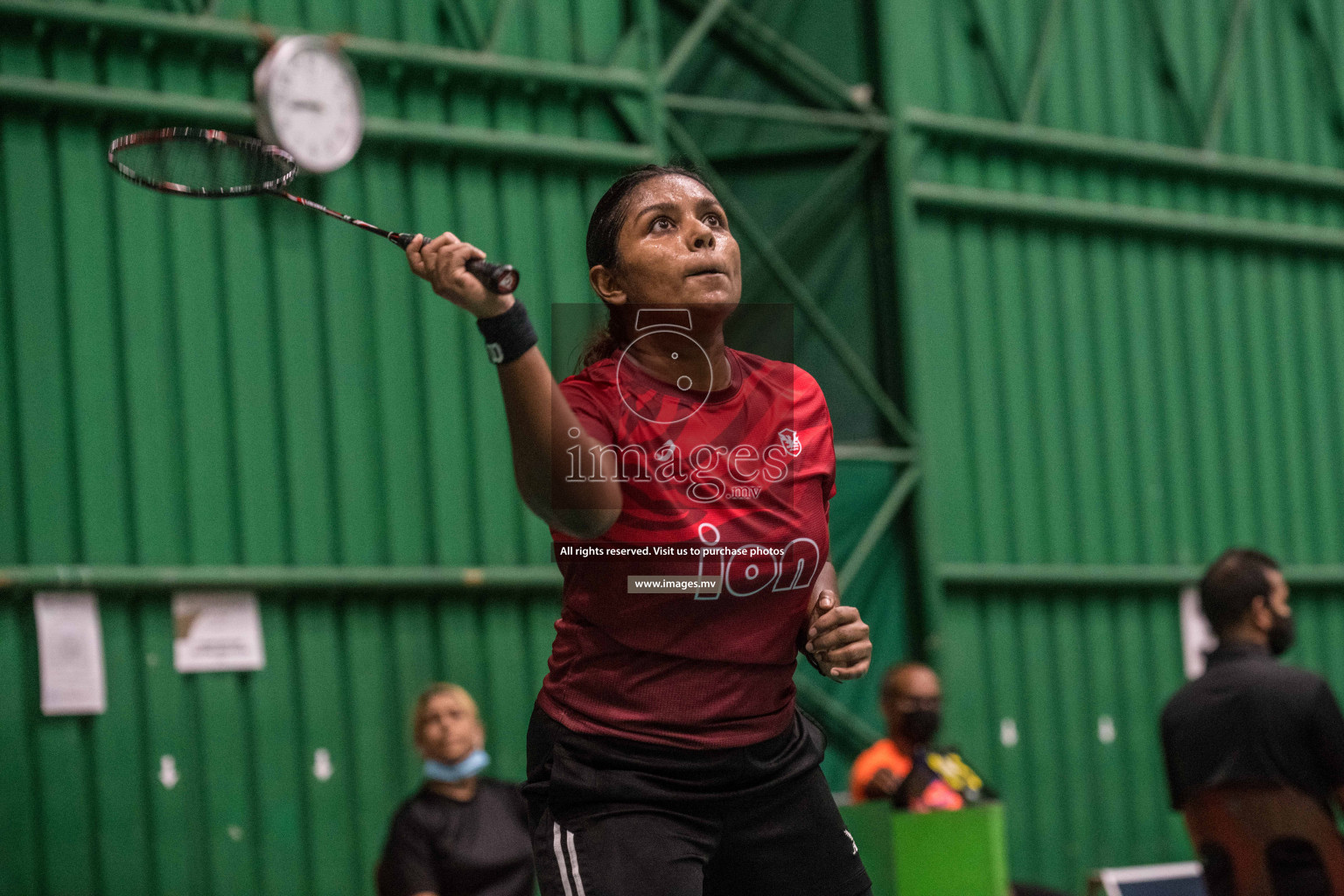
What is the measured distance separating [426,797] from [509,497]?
6.14 feet

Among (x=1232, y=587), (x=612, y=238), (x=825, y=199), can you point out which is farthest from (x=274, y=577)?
(x=612, y=238)

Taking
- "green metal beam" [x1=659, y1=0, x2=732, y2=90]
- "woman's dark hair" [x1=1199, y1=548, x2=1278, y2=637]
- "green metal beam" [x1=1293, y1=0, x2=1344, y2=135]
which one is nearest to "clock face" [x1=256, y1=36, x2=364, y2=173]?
"green metal beam" [x1=659, y1=0, x2=732, y2=90]

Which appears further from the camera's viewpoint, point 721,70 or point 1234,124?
point 1234,124

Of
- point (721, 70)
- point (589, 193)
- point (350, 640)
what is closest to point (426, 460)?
point (350, 640)

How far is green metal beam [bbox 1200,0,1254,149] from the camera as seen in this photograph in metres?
9.48

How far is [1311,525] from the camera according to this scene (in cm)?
950

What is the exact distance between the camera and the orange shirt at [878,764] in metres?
6.32

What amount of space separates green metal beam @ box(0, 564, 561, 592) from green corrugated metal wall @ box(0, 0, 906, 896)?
1.2 inches

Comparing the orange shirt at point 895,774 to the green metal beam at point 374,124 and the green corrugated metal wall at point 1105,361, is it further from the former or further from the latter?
the green metal beam at point 374,124

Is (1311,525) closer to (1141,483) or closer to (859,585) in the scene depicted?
(1141,483)

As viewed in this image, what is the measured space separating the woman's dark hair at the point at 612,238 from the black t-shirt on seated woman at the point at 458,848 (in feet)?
11.2

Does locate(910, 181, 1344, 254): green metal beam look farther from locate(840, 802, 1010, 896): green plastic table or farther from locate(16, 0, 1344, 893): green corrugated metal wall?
locate(840, 802, 1010, 896): green plastic table

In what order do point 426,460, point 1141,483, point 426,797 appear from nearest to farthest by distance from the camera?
point 426,797 → point 426,460 → point 1141,483

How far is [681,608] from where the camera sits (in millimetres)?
2281
